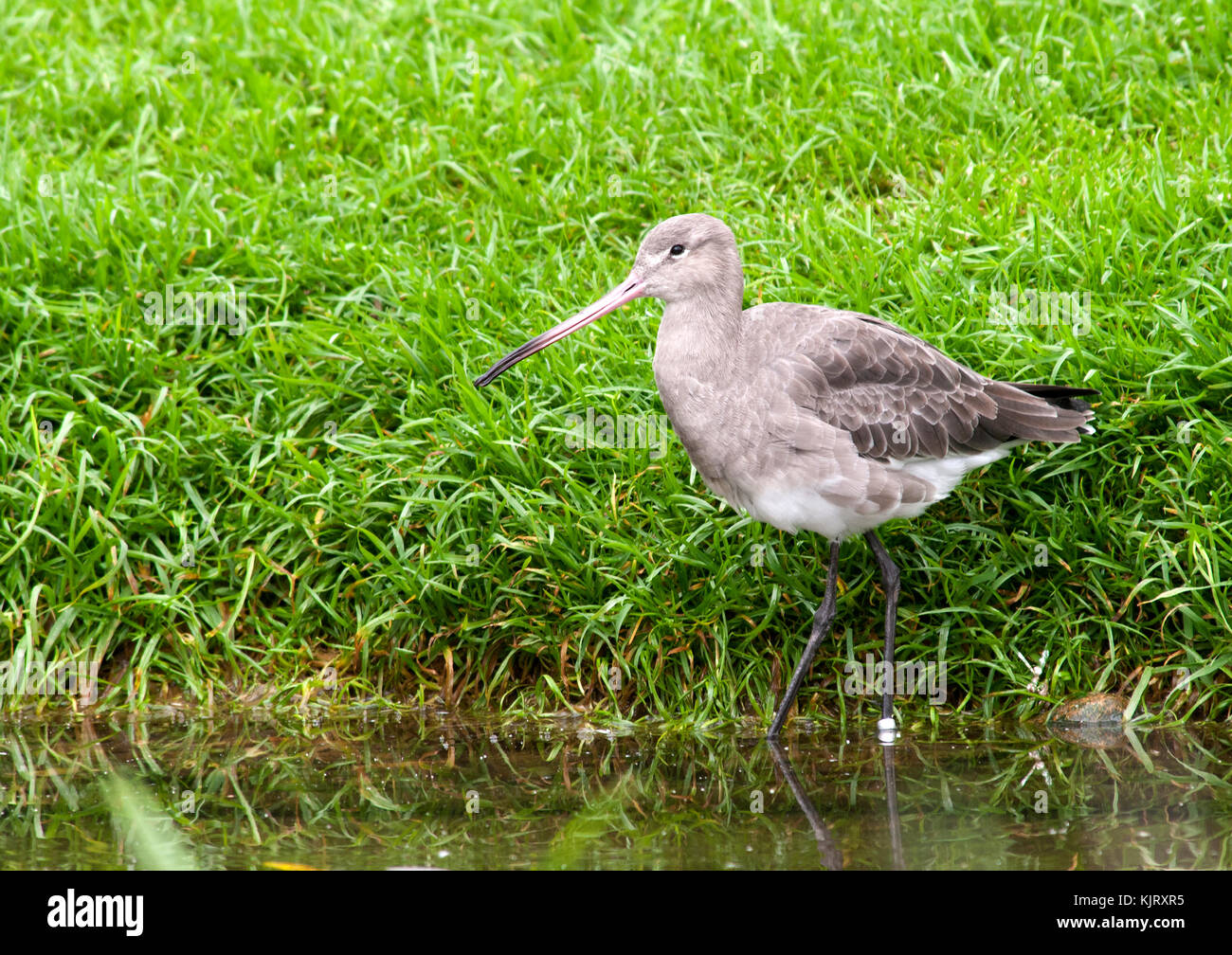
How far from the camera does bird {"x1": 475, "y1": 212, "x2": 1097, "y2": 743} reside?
4.89 metres

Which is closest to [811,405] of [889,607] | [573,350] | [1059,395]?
[889,607]

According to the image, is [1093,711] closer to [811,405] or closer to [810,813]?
[810,813]

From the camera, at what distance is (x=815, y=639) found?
523 cm

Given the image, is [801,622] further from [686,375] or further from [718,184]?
[718,184]

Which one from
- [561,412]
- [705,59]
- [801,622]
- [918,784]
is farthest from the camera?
[705,59]

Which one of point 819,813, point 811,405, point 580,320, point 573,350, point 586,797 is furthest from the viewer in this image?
point 573,350

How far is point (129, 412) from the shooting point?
6.18 meters

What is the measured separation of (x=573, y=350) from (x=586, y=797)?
7.44 feet

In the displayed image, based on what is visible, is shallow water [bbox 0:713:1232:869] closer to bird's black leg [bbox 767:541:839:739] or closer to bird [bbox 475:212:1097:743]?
bird's black leg [bbox 767:541:839:739]

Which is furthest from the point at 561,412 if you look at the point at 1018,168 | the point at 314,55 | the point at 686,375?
the point at 314,55

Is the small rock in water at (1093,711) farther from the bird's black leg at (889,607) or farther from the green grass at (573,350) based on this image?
the bird's black leg at (889,607)

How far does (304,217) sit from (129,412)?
1.53 m

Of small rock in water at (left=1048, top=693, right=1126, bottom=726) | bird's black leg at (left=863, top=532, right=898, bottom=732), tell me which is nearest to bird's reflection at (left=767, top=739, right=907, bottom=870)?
bird's black leg at (left=863, top=532, right=898, bottom=732)

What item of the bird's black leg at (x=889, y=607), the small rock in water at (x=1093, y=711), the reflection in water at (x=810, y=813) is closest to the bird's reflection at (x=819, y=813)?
the reflection in water at (x=810, y=813)
